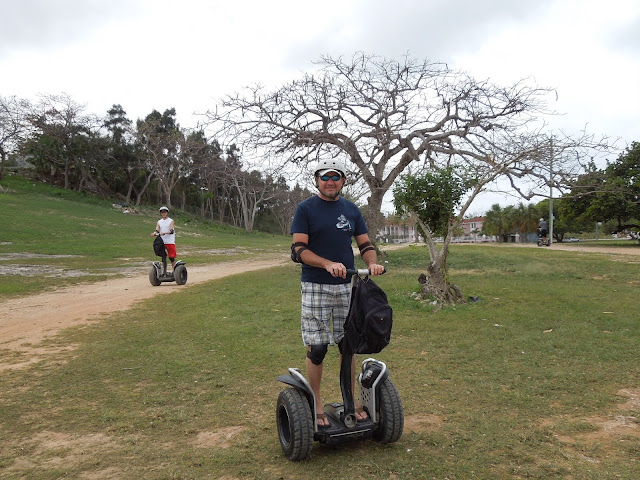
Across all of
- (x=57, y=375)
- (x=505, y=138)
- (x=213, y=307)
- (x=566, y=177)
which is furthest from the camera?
(x=505, y=138)

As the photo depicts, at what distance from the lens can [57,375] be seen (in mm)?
4762

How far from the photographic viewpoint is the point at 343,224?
336 centimetres

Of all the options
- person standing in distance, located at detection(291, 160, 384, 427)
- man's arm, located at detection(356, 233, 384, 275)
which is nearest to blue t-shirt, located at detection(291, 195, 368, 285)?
person standing in distance, located at detection(291, 160, 384, 427)

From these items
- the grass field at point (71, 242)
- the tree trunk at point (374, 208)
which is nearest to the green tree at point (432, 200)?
the tree trunk at point (374, 208)

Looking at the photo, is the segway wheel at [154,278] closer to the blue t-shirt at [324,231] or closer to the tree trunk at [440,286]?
the tree trunk at [440,286]

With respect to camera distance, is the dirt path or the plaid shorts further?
the dirt path

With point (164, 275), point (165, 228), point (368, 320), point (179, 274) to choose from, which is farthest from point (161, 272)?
point (368, 320)

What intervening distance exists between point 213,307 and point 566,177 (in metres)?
9.27

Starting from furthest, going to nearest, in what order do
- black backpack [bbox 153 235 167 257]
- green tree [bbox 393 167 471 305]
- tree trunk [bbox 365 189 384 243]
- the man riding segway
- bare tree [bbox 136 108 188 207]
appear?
bare tree [bbox 136 108 188 207] < tree trunk [bbox 365 189 384 243] < black backpack [bbox 153 235 167 257] < green tree [bbox 393 167 471 305] < the man riding segway

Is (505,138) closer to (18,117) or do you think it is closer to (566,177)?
(566,177)

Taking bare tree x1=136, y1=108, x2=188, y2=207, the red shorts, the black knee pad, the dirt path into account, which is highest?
bare tree x1=136, y1=108, x2=188, y2=207

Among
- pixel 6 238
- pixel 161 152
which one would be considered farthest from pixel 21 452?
pixel 161 152

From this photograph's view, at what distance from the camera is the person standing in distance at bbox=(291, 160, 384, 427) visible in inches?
129

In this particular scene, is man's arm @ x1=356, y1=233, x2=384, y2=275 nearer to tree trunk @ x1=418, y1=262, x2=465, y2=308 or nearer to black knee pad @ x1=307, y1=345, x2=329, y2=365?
black knee pad @ x1=307, y1=345, x2=329, y2=365
